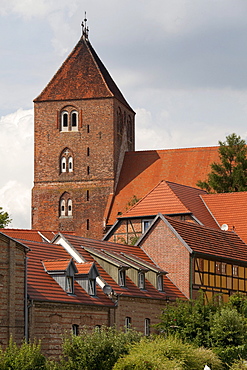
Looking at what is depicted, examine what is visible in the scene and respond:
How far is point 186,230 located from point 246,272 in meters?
5.53

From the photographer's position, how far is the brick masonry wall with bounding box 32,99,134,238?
283 ft

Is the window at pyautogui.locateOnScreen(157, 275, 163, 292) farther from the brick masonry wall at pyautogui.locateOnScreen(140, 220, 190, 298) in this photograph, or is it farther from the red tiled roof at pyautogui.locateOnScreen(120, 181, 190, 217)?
the red tiled roof at pyautogui.locateOnScreen(120, 181, 190, 217)

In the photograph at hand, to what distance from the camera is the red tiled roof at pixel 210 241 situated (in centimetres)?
5347


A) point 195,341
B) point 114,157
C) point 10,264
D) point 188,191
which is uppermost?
point 114,157

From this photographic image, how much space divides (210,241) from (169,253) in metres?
3.63

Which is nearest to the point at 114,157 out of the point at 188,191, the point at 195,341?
the point at 188,191

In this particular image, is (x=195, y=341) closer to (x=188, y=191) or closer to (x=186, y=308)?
(x=186, y=308)

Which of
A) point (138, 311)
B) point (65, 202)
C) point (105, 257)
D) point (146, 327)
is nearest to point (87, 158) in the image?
point (65, 202)

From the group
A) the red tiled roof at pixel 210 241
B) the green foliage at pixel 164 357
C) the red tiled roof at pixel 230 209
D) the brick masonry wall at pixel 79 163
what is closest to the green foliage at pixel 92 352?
the green foliage at pixel 164 357

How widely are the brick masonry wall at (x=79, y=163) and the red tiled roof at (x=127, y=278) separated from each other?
32.6 metres

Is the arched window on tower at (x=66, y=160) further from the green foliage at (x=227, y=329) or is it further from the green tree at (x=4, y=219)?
the green foliage at (x=227, y=329)

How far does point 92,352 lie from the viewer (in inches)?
1353

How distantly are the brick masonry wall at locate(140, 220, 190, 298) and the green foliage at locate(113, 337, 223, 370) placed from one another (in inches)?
573

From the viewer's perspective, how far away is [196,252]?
171 feet
